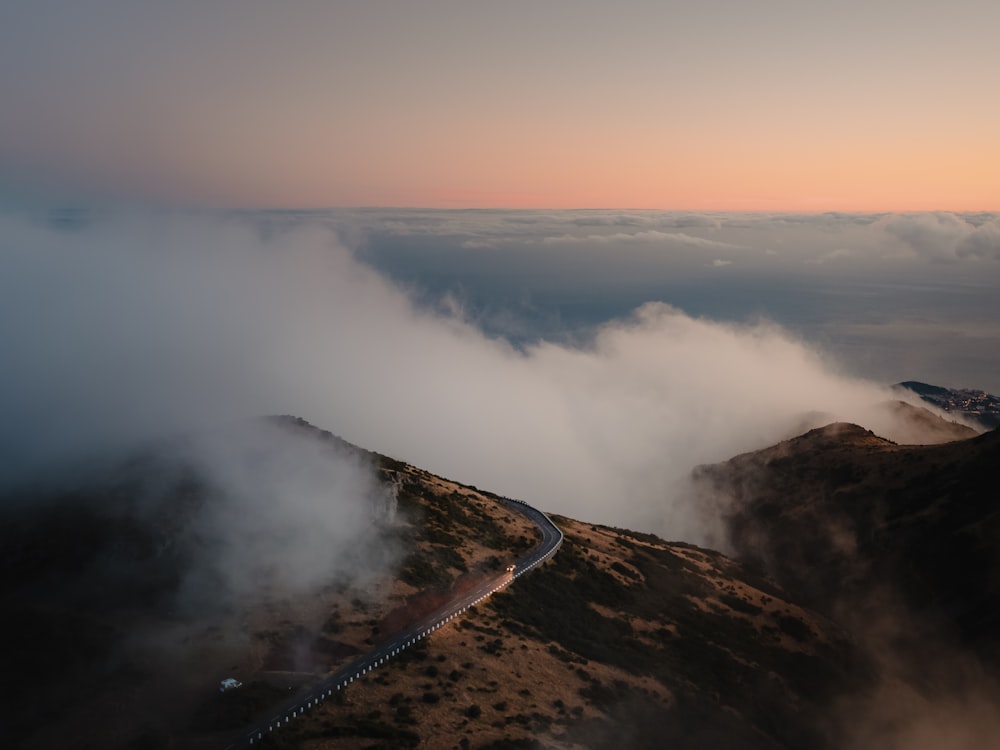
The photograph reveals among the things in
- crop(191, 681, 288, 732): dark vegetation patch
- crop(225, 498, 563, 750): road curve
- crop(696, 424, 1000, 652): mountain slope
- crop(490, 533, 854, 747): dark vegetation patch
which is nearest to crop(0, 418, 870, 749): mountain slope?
crop(191, 681, 288, 732): dark vegetation patch

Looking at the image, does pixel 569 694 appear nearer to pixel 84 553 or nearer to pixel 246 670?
pixel 246 670

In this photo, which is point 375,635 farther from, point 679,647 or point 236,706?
point 679,647

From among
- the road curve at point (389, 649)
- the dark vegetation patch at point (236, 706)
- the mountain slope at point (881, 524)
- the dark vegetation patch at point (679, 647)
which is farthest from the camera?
the mountain slope at point (881, 524)

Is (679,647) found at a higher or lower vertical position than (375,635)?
lower

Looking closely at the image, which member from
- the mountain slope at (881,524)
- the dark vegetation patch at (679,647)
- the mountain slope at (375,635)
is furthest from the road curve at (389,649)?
the mountain slope at (881,524)

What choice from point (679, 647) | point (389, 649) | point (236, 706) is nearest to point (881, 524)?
point (679, 647)

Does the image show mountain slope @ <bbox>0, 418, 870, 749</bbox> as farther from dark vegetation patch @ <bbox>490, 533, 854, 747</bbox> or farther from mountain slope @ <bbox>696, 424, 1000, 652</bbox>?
mountain slope @ <bbox>696, 424, 1000, 652</bbox>

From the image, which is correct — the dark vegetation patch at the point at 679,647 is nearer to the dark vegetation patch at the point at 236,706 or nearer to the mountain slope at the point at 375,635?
the mountain slope at the point at 375,635

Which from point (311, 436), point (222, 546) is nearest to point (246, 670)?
point (222, 546)
